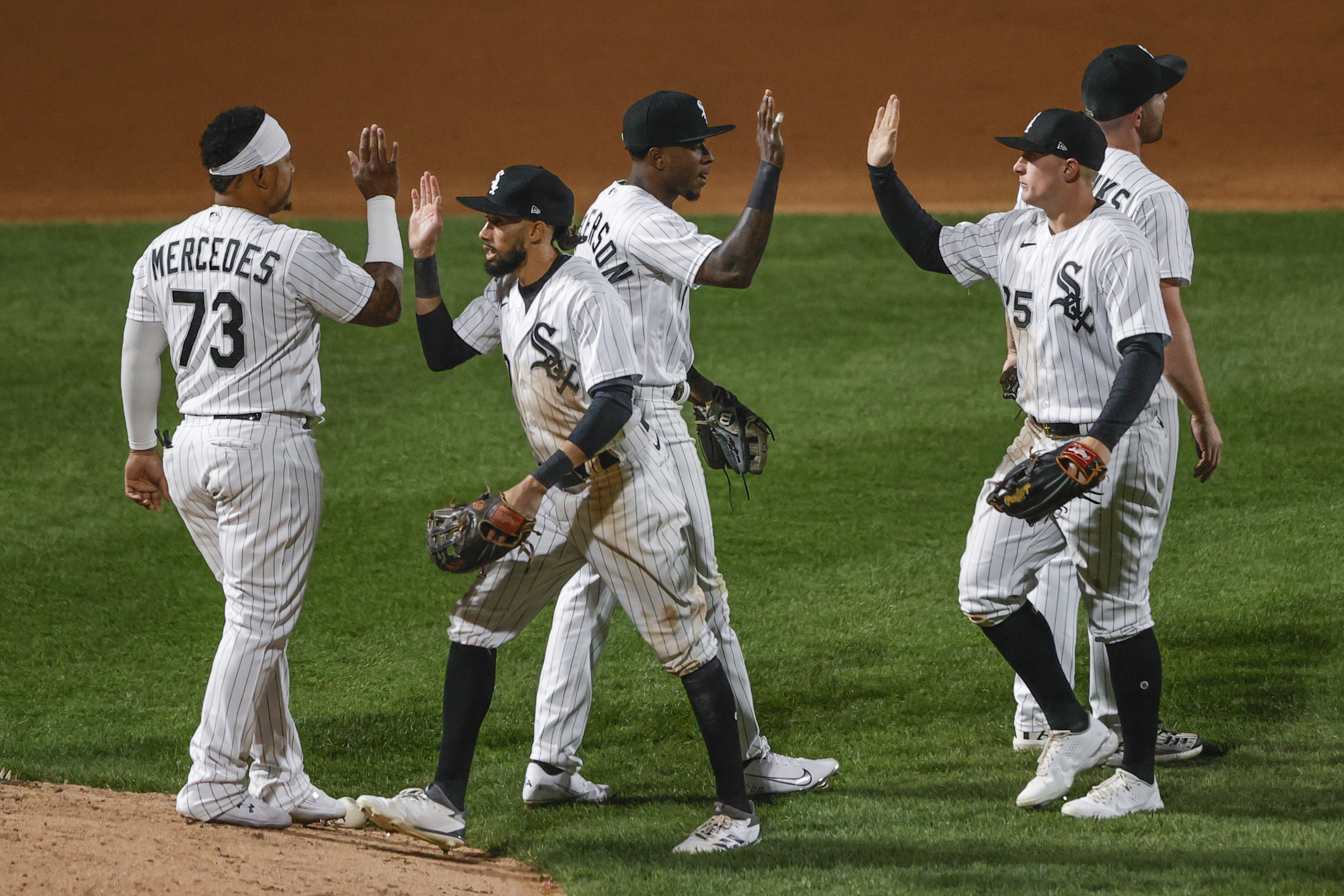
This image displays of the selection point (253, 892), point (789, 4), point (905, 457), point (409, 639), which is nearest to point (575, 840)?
point (253, 892)

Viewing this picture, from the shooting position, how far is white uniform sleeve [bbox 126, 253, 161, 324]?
11.5ft

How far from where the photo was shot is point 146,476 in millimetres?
3764

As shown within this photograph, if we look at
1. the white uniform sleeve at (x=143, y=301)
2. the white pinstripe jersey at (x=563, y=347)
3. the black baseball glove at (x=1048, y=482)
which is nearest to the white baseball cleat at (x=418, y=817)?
the white pinstripe jersey at (x=563, y=347)

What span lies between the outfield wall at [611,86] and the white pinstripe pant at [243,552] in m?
11.4

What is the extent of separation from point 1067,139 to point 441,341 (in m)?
1.63

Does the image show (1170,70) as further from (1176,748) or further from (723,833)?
(723,833)

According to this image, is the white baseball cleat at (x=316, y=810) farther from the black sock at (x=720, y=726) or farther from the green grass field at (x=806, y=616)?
the black sock at (x=720, y=726)

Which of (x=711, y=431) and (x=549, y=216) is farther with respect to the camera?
(x=711, y=431)

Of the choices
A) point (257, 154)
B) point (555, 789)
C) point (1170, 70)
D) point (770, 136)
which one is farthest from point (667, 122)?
point (555, 789)

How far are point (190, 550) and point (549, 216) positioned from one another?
13.0ft

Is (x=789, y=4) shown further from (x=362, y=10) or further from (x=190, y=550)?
(x=190, y=550)

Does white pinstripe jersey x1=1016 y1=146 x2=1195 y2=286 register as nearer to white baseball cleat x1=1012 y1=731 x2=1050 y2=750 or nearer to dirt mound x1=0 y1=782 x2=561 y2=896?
white baseball cleat x1=1012 y1=731 x2=1050 y2=750

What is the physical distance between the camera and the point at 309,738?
4633 mm

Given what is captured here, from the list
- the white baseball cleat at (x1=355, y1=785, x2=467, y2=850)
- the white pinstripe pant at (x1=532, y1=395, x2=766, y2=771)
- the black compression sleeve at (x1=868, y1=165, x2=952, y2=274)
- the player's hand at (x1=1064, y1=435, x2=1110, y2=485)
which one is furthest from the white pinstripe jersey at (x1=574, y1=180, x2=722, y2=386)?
the white baseball cleat at (x1=355, y1=785, x2=467, y2=850)
